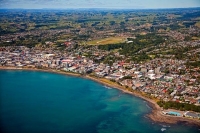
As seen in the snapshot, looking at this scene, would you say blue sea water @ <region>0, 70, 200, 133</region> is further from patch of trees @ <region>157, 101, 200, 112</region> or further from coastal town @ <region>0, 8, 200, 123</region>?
coastal town @ <region>0, 8, 200, 123</region>

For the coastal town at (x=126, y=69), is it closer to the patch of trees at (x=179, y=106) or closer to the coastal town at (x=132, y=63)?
the coastal town at (x=132, y=63)

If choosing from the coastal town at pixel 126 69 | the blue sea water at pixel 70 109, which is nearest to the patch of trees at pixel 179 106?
the coastal town at pixel 126 69

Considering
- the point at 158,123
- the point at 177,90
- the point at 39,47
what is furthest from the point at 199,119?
the point at 39,47

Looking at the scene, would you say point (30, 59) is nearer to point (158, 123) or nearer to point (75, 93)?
point (75, 93)

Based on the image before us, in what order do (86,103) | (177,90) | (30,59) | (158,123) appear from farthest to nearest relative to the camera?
(30,59) < (177,90) < (86,103) < (158,123)

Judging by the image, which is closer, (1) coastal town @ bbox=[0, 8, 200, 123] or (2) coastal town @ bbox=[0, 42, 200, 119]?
(1) coastal town @ bbox=[0, 8, 200, 123]

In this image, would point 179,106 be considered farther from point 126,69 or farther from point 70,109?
point 126,69

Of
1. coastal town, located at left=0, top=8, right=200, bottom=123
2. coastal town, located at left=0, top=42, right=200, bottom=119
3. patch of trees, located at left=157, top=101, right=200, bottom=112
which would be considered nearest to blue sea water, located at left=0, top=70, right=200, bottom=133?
patch of trees, located at left=157, top=101, right=200, bottom=112

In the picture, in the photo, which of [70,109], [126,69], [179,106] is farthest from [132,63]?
[70,109]
